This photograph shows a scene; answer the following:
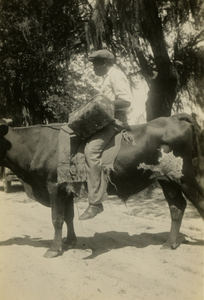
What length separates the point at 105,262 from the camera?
14.7ft

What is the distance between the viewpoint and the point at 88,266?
14.3 feet

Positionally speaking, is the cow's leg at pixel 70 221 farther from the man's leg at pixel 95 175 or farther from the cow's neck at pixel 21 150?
the cow's neck at pixel 21 150

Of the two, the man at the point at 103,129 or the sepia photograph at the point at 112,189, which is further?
the man at the point at 103,129

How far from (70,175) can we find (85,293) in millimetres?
1726

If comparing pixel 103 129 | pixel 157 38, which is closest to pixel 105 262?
pixel 103 129

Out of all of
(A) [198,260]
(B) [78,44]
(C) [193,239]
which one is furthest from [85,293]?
(B) [78,44]

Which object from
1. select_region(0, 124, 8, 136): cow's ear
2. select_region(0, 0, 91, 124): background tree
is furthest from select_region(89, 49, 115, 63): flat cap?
select_region(0, 0, 91, 124): background tree

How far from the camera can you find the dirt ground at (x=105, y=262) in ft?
11.7

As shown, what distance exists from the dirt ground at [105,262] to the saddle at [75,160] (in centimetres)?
108

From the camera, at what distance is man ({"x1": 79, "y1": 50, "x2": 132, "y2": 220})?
4.64 meters

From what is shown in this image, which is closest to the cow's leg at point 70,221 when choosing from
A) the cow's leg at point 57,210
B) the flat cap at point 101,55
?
the cow's leg at point 57,210

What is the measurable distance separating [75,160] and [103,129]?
0.62 m

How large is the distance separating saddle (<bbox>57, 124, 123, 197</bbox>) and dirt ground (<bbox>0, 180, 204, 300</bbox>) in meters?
1.08

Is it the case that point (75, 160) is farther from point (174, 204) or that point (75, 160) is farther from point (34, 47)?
point (34, 47)
